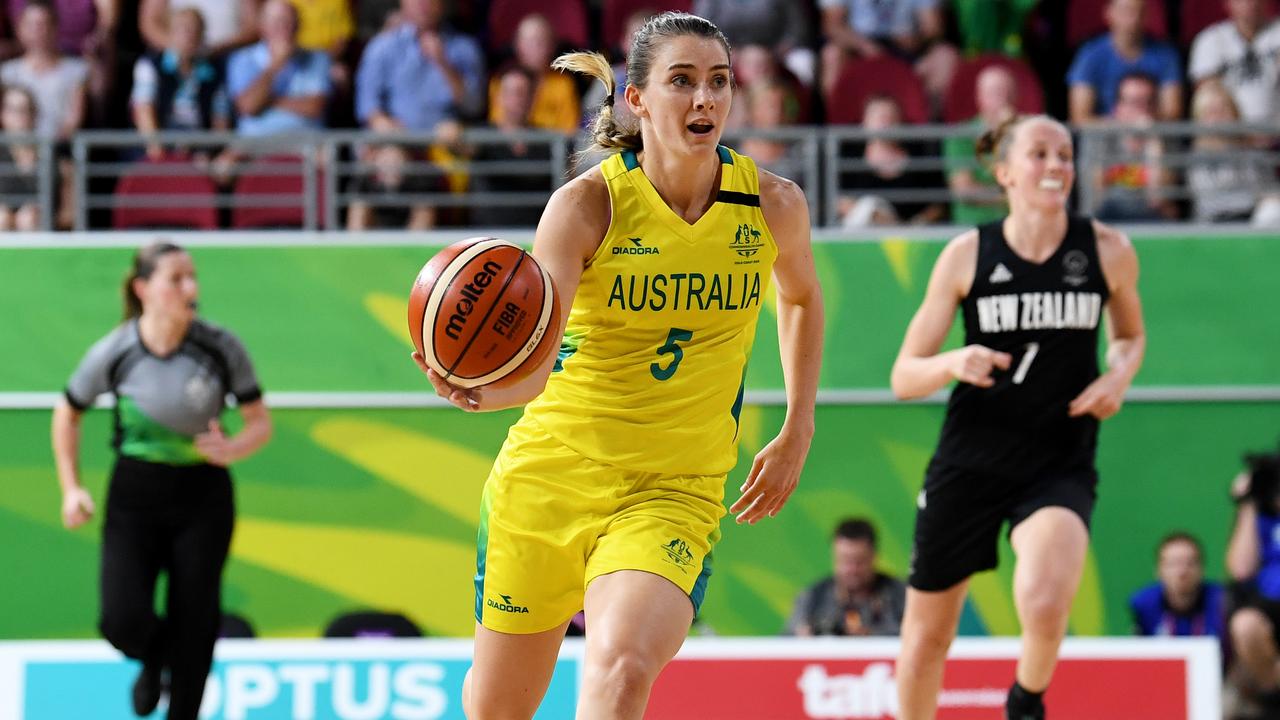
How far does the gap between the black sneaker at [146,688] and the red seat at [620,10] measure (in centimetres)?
483

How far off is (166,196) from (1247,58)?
6.20 metres

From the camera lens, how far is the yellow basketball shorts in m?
3.82

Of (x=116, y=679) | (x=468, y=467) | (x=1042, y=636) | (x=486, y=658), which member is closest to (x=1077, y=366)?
(x=1042, y=636)

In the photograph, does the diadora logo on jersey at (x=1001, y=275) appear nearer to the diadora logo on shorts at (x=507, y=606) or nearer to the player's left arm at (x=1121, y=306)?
the player's left arm at (x=1121, y=306)

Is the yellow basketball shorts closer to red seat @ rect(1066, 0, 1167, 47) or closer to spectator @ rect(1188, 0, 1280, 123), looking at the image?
spectator @ rect(1188, 0, 1280, 123)

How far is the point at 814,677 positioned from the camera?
695 centimetres

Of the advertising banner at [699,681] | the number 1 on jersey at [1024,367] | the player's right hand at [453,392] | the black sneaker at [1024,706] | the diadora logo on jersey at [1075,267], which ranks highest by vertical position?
the diadora logo on jersey at [1075,267]

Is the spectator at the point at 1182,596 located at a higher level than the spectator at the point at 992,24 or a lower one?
lower

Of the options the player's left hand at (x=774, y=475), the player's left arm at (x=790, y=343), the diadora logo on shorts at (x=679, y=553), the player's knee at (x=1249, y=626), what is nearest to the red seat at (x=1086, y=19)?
the player's knee at (x=1249, y=626)

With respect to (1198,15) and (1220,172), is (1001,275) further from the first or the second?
(1198,15)

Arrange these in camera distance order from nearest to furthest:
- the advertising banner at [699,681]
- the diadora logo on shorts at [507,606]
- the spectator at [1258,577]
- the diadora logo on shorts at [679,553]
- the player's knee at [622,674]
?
1. the player's knee at [622,674]
2. the diadora logo on shorts at [679,553]
3. the diadora logo on shorts at [507,606]
4. the advertising banner at [699,681]
5. the spectator at [1258,577]

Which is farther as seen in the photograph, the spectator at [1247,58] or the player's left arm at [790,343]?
the spectator at [1247,58]

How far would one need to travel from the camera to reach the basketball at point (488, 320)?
11.8ft

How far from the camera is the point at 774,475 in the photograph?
13.3 feet
